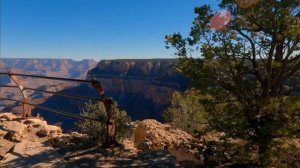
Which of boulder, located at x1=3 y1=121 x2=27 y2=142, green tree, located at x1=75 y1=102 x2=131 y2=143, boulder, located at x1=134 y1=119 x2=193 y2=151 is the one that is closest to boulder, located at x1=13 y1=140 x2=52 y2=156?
boulder, located at x1=3 y1=121 x2=27 y2=142

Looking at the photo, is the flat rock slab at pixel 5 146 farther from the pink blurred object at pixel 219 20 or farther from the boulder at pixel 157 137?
the pink blurred object at pixel 219 20

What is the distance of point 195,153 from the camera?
8.38 metres

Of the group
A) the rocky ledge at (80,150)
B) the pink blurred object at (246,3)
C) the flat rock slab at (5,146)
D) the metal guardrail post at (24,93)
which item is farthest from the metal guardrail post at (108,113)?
the pink blurred object at (246,3)

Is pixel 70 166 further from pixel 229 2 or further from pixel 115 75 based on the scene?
pixel 115 75

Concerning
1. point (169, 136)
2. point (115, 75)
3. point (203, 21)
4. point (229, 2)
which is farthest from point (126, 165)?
point (115, 75)

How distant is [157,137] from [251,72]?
10.3 ft

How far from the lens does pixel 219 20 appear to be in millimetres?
9391

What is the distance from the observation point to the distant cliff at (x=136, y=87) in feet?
402

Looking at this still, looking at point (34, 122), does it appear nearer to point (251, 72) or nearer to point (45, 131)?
point (45, 131)

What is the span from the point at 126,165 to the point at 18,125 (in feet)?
15.0

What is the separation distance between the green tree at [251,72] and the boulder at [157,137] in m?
1.20

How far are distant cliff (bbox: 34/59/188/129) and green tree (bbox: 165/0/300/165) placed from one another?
9946 centimetres

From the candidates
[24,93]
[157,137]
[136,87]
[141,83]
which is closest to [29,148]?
[24,93]

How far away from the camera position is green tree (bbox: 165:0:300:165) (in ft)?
27.6
